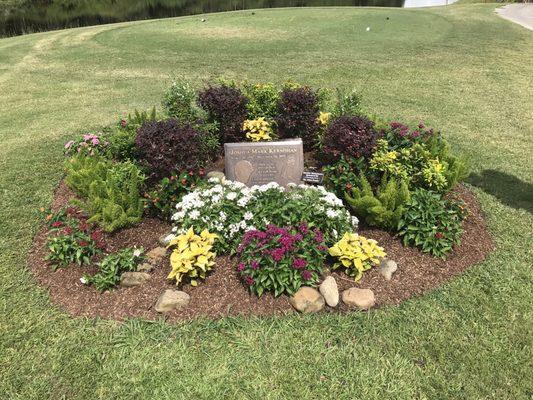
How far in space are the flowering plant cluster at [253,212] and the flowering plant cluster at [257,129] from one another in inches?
80.1

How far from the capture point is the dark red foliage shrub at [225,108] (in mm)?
7609

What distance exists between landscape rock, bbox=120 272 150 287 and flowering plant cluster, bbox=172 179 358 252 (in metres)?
0.80

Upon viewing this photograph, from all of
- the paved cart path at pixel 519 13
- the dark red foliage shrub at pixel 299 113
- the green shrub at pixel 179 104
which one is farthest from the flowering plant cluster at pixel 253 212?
the paved cart path at pixel 519 13

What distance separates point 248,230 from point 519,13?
32.2 meters

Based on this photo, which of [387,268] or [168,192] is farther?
[168,192]

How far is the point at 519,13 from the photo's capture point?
2828cm

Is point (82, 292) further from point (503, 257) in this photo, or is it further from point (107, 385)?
point (503, 257)

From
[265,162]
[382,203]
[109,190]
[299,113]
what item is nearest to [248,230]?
[265,162]

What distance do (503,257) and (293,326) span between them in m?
3.42

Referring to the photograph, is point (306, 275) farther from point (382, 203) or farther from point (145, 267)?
point (145, 267)

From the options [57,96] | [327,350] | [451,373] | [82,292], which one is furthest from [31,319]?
[57,96]

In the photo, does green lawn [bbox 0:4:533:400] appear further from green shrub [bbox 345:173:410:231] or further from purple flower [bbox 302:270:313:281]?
green shrub [bbox 345:173:410:231]

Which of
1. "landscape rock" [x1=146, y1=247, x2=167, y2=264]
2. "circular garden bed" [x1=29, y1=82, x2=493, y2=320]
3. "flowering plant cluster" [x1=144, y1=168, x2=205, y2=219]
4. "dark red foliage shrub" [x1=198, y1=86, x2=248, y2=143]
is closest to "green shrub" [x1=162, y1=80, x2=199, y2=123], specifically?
"dark red foliage shrub" [x1=198, y1=86, x2=248, y2=143]

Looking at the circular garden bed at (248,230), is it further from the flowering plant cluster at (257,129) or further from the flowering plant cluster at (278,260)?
the flowering plant cluster at (257,129)
